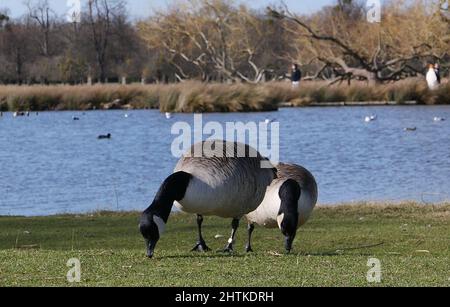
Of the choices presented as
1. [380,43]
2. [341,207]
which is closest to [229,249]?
[341,207]

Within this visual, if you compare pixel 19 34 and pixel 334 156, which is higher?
pixel 19 34

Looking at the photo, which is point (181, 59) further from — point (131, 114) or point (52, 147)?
point (52, 147)

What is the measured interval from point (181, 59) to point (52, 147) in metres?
41.9

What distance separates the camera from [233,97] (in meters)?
47.9

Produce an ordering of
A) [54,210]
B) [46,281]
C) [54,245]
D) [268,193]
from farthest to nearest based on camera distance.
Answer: [54,210]
[54,245]
[268,193]
[46,281]

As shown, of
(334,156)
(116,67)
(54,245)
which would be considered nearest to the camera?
(54,245)

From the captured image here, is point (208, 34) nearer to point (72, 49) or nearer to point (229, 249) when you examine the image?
point (72, 49)

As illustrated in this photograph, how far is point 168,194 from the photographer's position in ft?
32.7

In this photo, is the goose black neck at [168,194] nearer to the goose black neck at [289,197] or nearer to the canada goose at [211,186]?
the canada goose at [211,186]

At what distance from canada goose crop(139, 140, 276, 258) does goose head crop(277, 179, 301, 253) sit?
1.26 feet

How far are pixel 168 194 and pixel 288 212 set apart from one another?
1.48 meters

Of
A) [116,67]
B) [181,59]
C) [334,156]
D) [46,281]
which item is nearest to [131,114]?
[334,156]

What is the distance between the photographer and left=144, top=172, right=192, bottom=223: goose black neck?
388 inches

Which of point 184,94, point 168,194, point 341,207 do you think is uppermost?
point 184,94
